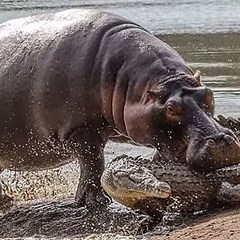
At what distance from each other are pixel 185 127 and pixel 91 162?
0.84 metres

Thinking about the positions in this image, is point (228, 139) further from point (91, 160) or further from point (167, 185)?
point (91, 160)

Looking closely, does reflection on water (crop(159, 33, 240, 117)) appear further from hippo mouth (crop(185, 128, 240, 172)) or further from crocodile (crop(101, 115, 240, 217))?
hippo mouth (crop(185, 128, 240, 172))

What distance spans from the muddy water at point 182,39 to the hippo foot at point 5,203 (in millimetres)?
112

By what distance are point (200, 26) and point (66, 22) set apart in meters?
11.1

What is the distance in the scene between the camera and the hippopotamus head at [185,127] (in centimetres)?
450

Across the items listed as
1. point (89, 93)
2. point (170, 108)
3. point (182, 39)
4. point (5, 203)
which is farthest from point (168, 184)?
point (182, 39)

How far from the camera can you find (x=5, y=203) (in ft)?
20.1

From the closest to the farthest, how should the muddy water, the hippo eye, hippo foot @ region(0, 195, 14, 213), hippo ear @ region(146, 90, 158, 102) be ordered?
the hippo eye → hippo ear @ region(146, 90, 158, 102) → hippo foot @ region(0, 195, 14, 213) → the muddy water

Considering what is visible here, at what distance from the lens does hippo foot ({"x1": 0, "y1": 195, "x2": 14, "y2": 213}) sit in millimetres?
6012

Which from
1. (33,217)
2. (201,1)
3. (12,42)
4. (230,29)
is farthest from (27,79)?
(201,1)

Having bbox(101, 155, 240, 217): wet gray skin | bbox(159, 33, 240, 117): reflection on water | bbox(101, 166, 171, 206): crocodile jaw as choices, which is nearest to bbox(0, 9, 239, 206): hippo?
bbox(101, 155, 240, 217): wet gray skin

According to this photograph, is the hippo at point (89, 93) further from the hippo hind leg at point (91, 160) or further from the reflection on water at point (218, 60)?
the reflection on water at point (218, 60)

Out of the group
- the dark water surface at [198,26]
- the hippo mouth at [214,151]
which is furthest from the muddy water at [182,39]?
the hippo mouth at [214,151]

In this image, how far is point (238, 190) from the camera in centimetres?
491
